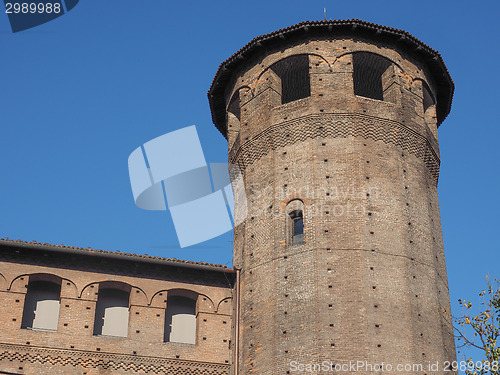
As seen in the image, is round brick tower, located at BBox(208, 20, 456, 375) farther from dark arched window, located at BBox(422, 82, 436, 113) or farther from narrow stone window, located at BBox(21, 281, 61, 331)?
narrow stone window, located at BBox(21, 281, 61, 331)

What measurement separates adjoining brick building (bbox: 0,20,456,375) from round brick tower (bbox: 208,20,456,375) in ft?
0.12

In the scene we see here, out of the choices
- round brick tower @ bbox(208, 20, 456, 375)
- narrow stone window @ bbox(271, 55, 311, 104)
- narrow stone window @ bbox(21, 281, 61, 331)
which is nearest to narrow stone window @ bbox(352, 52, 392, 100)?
round brick tower @ bbox(208, 20, 456, 375)

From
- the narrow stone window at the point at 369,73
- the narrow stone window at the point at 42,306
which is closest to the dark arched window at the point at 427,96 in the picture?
the narrow stone window at the point at 369,73

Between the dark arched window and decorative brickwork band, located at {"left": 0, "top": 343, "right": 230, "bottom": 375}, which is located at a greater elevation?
the dark arched window

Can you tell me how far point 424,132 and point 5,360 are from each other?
12.8m

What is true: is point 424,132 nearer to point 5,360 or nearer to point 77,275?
point 77,275

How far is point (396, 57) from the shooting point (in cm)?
2248

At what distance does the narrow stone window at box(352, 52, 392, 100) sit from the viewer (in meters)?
22.3

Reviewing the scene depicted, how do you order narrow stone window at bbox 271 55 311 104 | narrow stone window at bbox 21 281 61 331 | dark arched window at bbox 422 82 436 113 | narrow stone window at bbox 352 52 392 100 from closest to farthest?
narrow stone window at bbox 21 281 61 331 → narrow stone window at bbox 352 52 392 100 → narrow stone window at bbox 271 55 311 104 → dark arched window at bbox 422 82 436 113

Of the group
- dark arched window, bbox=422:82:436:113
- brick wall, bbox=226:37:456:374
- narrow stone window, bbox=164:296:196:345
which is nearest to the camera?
brick wall, bbox=226:37:456:374

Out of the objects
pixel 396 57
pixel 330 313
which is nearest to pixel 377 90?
pixel 396 57

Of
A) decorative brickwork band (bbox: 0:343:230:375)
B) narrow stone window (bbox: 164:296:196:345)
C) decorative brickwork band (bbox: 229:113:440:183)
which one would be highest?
decorative brickwork band (bbox: 229:113:440:183)

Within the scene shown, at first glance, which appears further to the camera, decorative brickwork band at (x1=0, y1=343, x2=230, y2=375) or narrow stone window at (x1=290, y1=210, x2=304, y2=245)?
narrow stone window at (x1=290, y1=210, x2=304, y2=245)

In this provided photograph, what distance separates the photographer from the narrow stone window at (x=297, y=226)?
1980 centimetres
